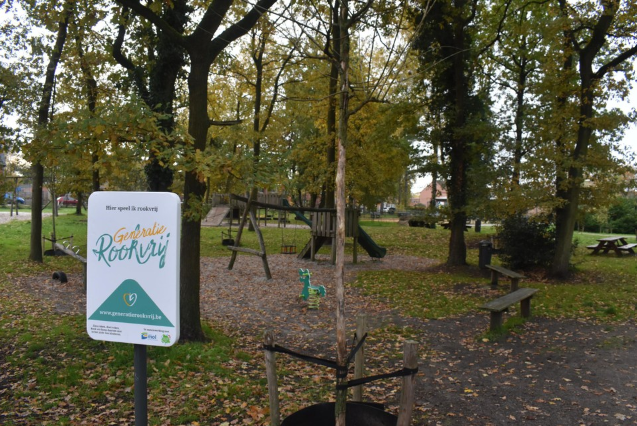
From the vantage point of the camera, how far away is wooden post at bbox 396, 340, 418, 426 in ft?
10.5

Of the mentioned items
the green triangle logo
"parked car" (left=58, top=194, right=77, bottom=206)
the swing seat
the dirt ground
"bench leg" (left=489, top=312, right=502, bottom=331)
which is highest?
"parked car" (left=58, top=194, right=77, bottom=206)

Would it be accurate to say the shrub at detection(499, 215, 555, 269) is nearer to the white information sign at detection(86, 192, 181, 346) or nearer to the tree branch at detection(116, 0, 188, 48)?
the tree branch at detection(116, 0, 188, 48)

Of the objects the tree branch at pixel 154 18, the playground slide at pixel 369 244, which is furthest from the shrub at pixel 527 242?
the tree branch at pixel 154 18

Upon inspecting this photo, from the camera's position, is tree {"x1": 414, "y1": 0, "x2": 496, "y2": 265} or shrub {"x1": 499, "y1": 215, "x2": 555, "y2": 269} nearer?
shrub {"x1": 499, "y1": 215, "x2": 555, "y2": 269}

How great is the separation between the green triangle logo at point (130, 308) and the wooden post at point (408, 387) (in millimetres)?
1443

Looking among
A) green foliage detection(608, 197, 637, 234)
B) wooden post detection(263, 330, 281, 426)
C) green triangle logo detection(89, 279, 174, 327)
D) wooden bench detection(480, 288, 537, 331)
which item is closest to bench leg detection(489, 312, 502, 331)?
wooden bench detection(480, 288, 537, 331)

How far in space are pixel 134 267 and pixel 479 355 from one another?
204 inches

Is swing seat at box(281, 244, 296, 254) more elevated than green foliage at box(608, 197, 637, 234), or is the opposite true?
green foliage at box(608, 197, 637, 234)

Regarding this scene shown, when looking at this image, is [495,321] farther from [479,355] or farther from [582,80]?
[582,80]

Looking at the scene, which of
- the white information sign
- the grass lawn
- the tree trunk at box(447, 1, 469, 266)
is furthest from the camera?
the tree trunk at box(447, 1, 469, 266)

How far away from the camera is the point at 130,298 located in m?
2.75

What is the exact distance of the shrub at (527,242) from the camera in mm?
13320

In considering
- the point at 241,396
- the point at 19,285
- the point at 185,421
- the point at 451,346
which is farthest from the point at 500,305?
the point at 19,285

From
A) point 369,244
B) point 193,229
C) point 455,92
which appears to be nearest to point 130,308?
point 193,229
